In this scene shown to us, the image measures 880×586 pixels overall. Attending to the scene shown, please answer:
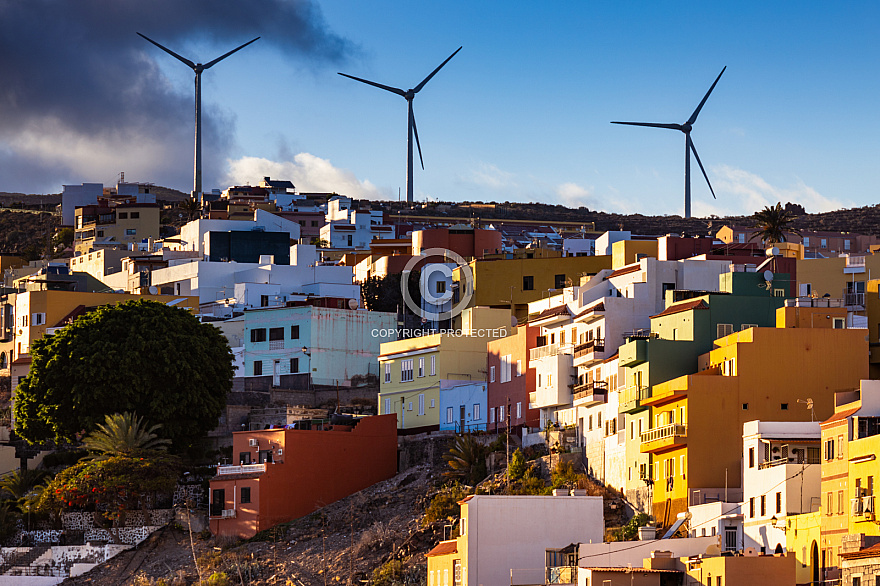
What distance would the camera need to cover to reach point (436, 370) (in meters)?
84.4

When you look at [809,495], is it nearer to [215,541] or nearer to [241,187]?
[215,541]

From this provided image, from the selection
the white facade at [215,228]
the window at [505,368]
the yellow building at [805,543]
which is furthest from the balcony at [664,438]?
the white facade at [215,228]

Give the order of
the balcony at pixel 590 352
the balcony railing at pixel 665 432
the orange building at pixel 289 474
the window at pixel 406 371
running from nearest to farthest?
the balcony railing at pixel 665 432 < the balcony at pixel 590 352 < the orange building at pixel 289 474 < the window at pixel 406 371

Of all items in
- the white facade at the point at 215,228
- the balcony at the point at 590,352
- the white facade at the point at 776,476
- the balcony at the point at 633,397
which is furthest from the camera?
the white facade at the point at 215,228

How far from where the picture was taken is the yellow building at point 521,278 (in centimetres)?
9525

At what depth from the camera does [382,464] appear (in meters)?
80.4

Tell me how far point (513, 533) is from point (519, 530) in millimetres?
250

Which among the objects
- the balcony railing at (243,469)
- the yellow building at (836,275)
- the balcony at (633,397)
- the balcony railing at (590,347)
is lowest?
the balcony railing at (243,469)

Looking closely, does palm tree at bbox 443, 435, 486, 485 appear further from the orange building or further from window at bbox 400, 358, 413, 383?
window at bbox 400, 358, 413, 383

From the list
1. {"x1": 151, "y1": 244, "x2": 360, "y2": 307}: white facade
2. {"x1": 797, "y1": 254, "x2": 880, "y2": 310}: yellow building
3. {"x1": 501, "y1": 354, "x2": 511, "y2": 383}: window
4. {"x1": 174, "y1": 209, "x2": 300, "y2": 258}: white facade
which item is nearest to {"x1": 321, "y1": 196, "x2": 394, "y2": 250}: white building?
{"x1": 174, "y1": 209, "x2": 300, "y2": 258}: white facade

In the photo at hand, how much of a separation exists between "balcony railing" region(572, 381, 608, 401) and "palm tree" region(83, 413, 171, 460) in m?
21.8

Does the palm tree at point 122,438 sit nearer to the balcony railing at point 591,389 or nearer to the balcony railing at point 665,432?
the balcony railing at point 591,389

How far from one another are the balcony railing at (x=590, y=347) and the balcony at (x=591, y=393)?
152cm

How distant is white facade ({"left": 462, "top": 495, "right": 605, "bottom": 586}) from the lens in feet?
192
